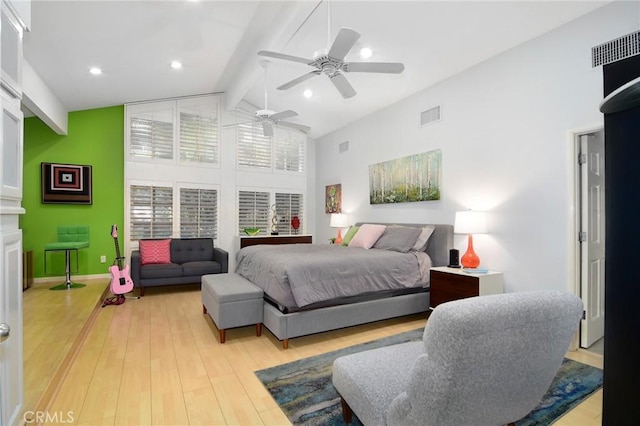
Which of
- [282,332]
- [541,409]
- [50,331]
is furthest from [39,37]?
[541,409]


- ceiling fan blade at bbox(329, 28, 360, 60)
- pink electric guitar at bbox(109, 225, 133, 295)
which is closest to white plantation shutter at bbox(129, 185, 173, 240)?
pink electric guitar at bbox(109, 225, 133, 295)

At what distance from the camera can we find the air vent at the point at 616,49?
254 centimetres

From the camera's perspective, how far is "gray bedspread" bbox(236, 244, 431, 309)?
9.97 ft

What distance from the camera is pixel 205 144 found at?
6.27 metres

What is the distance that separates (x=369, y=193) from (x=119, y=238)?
4.53m

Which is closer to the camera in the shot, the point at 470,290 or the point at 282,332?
the point at 282,332

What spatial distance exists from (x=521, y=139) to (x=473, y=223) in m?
1.02

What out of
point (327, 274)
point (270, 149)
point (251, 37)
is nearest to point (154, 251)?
point (270, 149)

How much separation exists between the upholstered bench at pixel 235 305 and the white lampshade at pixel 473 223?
234cm

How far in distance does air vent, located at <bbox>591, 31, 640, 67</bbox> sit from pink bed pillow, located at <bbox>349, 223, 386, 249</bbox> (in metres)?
2.89

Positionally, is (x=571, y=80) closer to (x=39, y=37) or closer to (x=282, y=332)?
(x=282, y=332)

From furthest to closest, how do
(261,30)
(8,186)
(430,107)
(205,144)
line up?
1. (205,144)
2. (430,107)
3. (261,30)
4. (8,186)

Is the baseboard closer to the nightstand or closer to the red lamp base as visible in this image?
the nightstand

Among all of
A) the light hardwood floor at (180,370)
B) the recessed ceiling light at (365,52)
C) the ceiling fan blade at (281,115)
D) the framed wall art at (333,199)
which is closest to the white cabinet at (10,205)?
the light hardwood floor at (180,370)
